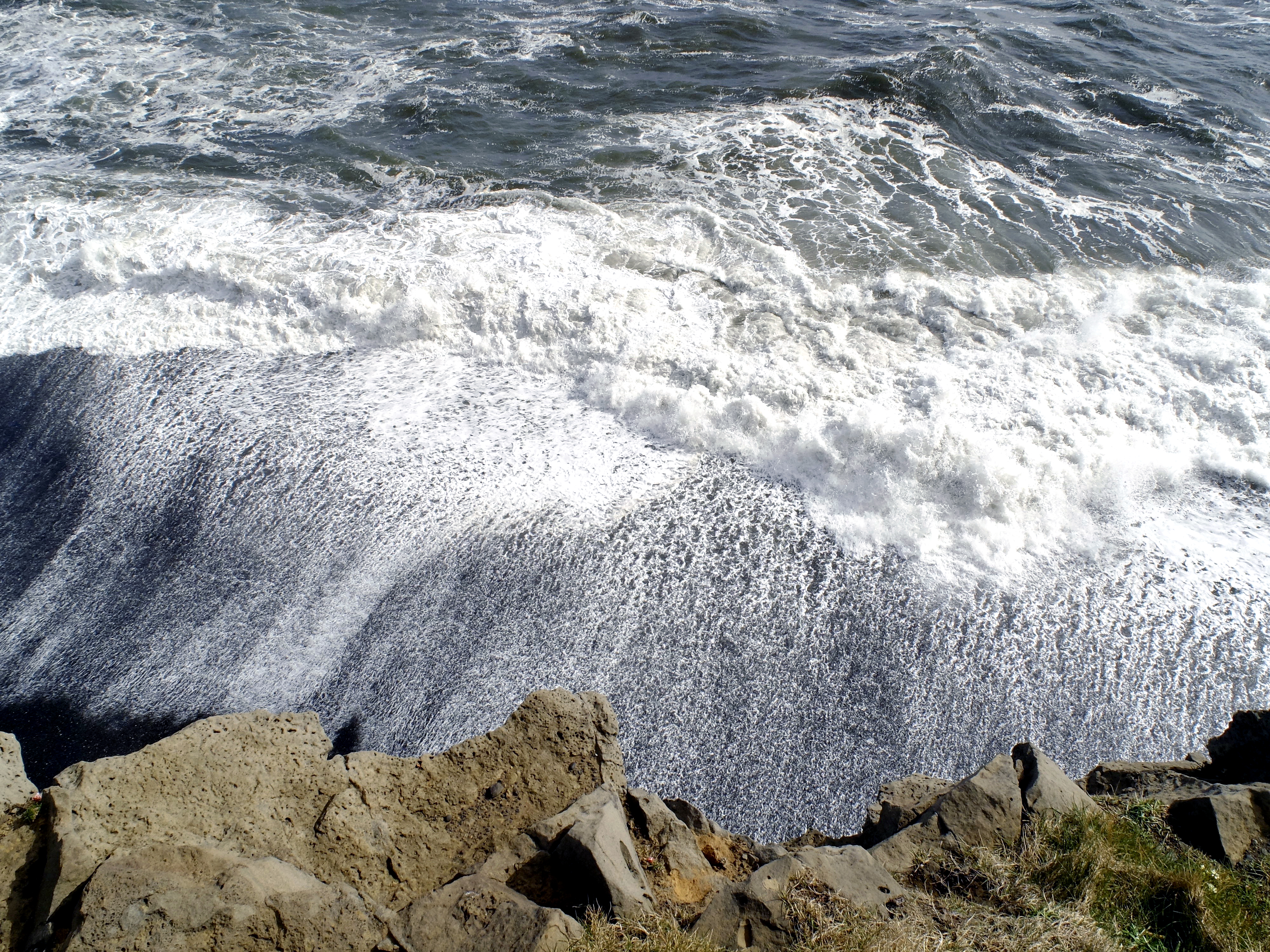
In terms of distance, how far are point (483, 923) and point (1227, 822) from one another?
11.4 ft

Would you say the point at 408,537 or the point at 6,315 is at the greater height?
the point at 6,315

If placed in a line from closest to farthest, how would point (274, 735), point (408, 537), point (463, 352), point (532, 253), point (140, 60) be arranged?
point (274, 735)
point (408, 537)
point (463, 352)
point (532, 253)
point (140, 60)

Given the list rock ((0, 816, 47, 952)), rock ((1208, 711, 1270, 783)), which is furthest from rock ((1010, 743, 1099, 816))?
rock ((0, 816, 47, 952))

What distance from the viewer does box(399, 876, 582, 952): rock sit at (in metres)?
3.01

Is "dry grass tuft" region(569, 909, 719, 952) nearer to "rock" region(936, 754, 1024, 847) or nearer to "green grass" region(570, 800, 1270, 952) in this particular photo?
"green grass" region(570, 800, 1270, 952)

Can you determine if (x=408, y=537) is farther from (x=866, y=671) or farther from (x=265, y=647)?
(x=866, y=671)

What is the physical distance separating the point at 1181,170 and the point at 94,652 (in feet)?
46.6

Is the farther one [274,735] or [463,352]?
[463,352]

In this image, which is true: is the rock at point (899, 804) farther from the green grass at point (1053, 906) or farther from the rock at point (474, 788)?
the rock at point (474, 788)

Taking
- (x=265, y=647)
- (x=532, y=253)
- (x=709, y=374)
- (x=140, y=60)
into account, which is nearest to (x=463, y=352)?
(x=532, y=253)

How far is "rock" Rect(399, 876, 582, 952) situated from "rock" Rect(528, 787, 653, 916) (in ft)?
0.66

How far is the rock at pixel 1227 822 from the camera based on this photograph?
12.0 ft

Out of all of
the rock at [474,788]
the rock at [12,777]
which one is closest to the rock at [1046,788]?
the rock at [474,788]

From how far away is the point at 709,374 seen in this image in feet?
24.8
